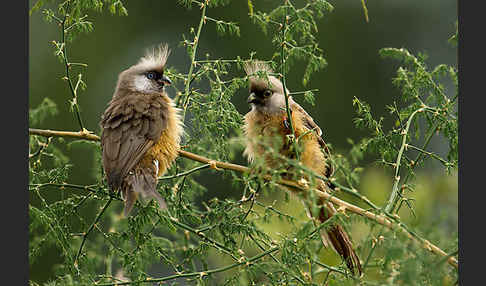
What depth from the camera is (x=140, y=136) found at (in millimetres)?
4016

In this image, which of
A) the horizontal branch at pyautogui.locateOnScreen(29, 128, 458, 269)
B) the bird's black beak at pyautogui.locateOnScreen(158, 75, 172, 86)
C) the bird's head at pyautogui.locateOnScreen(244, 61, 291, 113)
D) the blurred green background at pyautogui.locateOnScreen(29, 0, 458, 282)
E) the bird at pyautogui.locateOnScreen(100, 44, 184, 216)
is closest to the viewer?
the horizontal branch at pyautogui.locateOnScreen(29, 128, 458, 269)

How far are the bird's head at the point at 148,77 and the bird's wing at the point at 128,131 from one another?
0.19 metres

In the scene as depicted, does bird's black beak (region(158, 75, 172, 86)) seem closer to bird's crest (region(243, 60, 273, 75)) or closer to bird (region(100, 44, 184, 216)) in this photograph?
bird (region(100, 44, 184, 216))

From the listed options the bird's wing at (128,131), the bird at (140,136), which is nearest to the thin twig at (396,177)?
the bird at (140,136)

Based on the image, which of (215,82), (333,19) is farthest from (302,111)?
(333,19)

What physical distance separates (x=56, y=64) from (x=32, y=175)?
656 centimetres

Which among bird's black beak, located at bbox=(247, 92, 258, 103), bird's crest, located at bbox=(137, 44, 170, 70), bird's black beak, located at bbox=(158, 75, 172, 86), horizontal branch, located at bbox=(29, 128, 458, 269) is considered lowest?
horizontal branch, located at bbox=(29, 128, 458, 269)

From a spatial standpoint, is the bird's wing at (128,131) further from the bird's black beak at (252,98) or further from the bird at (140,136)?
the bird's black beak at (252,98)

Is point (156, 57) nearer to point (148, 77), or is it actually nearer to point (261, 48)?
point (148, 77)

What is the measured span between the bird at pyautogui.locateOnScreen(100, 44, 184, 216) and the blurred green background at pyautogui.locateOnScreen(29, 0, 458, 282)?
448 centimetres

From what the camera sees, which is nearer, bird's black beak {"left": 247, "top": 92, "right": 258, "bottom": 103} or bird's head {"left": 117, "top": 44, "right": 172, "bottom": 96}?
bird's black beak {"left": 247, "top": 92, "right": 258, "bottom": 103}

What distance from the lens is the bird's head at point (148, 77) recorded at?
457 centimetres

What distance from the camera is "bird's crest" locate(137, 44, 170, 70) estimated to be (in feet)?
15.2

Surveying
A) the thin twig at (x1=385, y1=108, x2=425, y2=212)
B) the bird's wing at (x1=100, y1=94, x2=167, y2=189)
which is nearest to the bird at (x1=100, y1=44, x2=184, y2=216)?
the bird's wing at (x1=100, y1=94, x2=167, y2=189)
